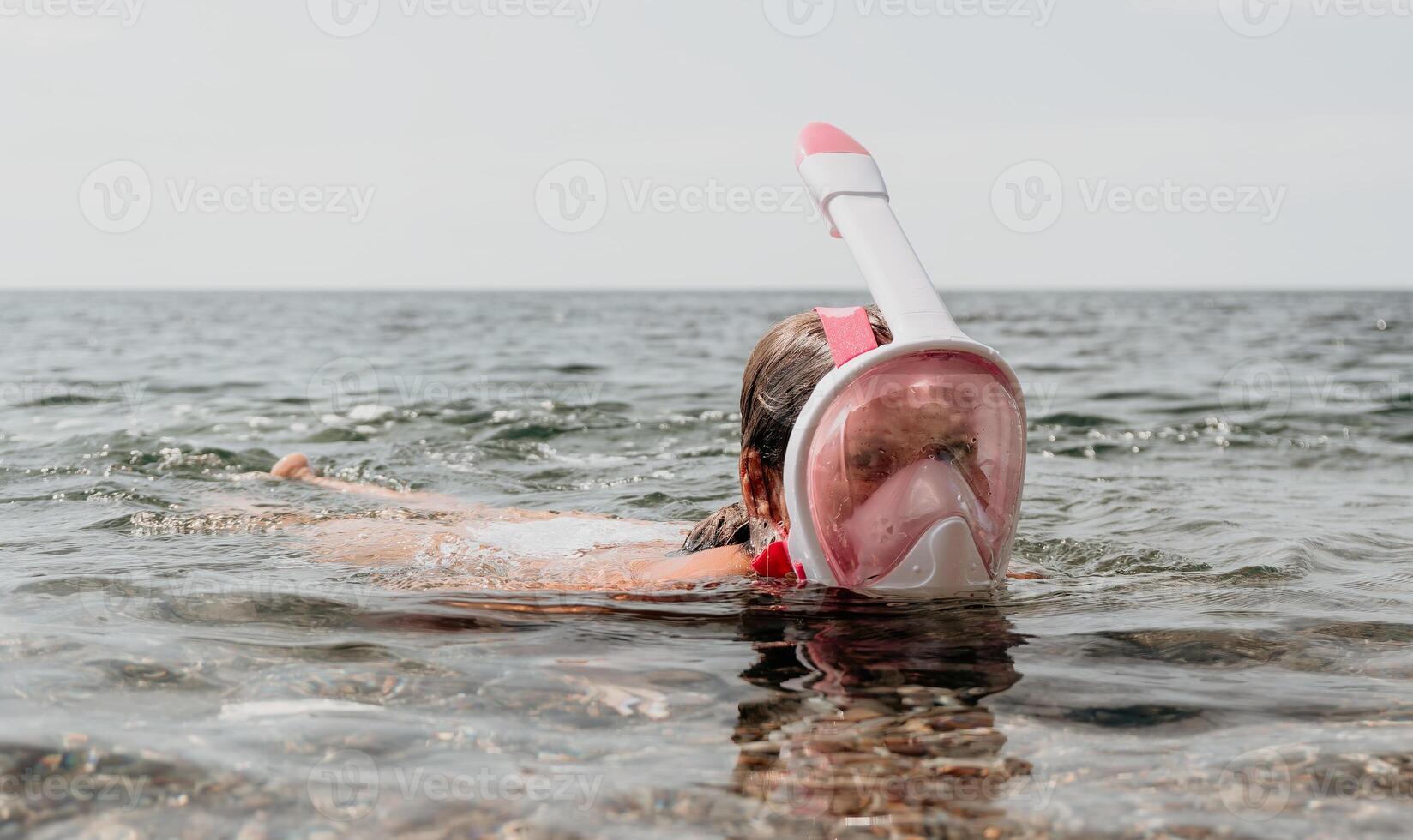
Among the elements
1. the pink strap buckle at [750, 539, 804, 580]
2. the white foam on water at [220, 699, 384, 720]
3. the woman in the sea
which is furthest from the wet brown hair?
the white foam on water at [220, 699, 384, 720]

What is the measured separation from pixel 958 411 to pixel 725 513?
1117mm

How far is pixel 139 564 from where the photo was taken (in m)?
4.30

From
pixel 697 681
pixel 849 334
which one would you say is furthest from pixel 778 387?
pixel 697 681

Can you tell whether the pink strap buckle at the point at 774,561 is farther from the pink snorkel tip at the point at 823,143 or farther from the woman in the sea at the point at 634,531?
the pink snorkel tip at the point at 823,143

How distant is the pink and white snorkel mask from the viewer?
10.1ft

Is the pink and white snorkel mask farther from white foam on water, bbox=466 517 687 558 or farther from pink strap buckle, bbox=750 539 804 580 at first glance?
white foam on water, bbox=466 517 687 558

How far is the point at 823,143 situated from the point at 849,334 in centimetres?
69

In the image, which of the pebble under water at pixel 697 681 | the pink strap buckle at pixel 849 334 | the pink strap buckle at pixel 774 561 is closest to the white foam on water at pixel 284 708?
the pebble under water at pixel 697 681

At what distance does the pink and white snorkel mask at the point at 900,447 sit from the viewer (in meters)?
3.08

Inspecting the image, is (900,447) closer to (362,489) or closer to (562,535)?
(562,535)

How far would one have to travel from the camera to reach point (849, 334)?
3.11 meters

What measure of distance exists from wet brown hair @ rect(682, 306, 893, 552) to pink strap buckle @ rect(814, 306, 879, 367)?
0.30ft

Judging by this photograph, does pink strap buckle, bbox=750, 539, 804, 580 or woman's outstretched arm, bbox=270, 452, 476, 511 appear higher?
pink strap buckle, bbox=750, 539, 804, 580

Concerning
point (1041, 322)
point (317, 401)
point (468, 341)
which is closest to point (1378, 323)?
point (1041, 322)
